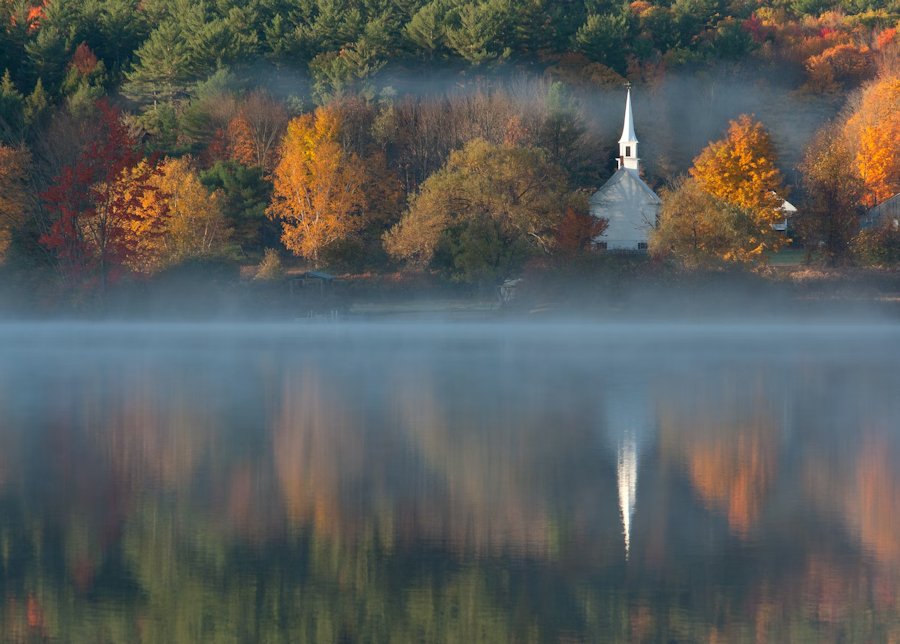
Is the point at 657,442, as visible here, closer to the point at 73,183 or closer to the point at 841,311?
the point at 841,311

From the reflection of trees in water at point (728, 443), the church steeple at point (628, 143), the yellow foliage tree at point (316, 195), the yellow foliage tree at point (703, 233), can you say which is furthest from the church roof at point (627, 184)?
the reflection of trees in water at point (728, 443)

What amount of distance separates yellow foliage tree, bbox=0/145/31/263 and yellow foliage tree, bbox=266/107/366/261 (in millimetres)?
15021

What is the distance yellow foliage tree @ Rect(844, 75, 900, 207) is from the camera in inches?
3679

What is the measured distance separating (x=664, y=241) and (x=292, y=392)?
39.0m

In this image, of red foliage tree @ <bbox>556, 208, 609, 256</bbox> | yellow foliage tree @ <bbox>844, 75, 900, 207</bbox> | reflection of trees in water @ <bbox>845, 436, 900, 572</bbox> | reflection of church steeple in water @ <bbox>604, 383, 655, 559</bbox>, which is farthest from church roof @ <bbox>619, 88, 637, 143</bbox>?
reflection of trees in water @ <bbox>845, 436, 900, 572</bbox>

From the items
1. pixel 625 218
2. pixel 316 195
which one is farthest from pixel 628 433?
pixel 625 218

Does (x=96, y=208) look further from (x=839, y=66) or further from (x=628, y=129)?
(x=839, y=66)

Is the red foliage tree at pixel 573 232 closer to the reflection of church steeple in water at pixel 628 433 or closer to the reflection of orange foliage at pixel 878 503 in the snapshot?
the reflection of church steeple in water at pixel 628 433

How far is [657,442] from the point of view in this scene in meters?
27.0

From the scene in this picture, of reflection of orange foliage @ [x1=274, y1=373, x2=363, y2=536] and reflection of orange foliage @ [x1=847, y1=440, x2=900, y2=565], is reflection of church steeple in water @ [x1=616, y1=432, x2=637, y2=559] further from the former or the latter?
reflection of orange foliage @ [x1=274, y1=373, x2=363, y2=536]

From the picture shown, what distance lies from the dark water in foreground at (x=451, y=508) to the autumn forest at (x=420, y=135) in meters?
33.3

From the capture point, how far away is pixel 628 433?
28328 millimetres

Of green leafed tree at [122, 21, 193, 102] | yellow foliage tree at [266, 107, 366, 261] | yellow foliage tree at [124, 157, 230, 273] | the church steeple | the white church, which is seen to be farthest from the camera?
the church steeple

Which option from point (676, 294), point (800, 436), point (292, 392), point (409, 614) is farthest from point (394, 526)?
point (676, 294)
